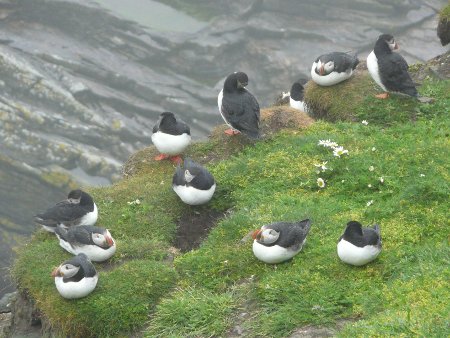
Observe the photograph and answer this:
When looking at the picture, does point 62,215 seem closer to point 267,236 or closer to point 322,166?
point 267,236

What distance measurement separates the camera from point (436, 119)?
541 inches

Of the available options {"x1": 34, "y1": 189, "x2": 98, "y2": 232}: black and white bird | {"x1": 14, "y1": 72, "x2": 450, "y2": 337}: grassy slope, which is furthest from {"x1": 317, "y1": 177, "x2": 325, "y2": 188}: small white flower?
{"x1": 34, "y1": 189, "x2": 98, "y2": 232}: black and white bird

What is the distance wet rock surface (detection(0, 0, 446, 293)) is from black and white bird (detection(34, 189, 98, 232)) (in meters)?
19.6

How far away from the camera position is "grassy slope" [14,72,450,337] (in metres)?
8.88

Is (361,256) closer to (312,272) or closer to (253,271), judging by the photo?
(312,272)

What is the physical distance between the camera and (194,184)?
12.0 m

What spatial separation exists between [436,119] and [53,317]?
7.24 metres

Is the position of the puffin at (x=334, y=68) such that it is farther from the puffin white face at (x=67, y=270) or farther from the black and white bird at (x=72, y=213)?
the puffin white face at (x=67, y=270)

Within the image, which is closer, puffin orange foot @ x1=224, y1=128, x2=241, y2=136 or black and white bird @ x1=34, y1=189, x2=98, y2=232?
black and white bird @ x1=34, y1=189, x2=98, y2=232

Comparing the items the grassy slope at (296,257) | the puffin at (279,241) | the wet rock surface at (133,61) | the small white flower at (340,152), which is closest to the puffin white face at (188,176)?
the grassy slope at (296,257)

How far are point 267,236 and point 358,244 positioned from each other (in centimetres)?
118

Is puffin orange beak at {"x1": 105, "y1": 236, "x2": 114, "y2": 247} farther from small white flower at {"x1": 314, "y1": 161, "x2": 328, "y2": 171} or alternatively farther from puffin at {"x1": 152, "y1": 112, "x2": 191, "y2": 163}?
small white flower at {"x1": 314, "y1": 161, "x2": 328, "y2": 171}

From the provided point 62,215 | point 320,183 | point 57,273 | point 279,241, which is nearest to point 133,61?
point 62,215

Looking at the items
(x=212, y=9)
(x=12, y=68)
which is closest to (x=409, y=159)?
(x=12, y=68)
